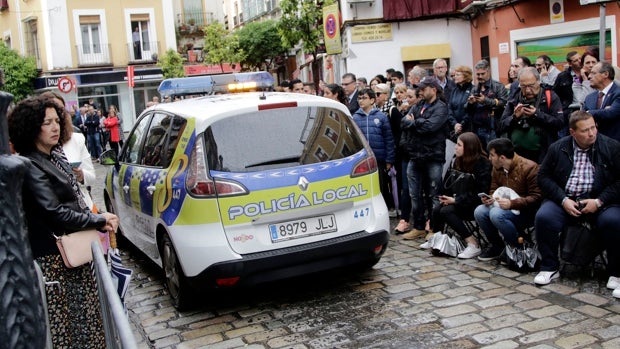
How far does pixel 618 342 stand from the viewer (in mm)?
4453

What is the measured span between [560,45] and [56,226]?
51.4ft

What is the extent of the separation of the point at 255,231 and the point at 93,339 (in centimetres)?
174

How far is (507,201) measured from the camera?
21.0 ft

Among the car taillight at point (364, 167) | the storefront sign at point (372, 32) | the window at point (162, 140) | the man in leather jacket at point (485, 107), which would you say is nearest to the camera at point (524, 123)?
the man in leather jacket at point (485, 107)

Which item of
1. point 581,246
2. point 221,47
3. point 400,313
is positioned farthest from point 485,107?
point 221,47

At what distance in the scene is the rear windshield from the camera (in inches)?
212

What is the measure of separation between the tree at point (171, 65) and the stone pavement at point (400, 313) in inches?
1265

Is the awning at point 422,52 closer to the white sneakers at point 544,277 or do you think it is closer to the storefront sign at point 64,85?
the storefront sign at point 64,85

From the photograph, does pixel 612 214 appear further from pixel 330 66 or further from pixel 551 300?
pixel 330 66

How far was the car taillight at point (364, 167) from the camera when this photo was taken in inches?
227

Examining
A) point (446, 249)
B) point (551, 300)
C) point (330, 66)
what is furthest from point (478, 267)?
point (330, 66)

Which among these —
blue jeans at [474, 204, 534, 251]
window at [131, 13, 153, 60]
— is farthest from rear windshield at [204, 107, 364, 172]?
window at [131, 13, 153, 60]

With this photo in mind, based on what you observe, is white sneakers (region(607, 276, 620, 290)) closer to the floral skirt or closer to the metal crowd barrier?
the floral skirt

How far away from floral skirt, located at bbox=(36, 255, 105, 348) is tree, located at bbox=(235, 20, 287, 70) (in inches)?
1337
